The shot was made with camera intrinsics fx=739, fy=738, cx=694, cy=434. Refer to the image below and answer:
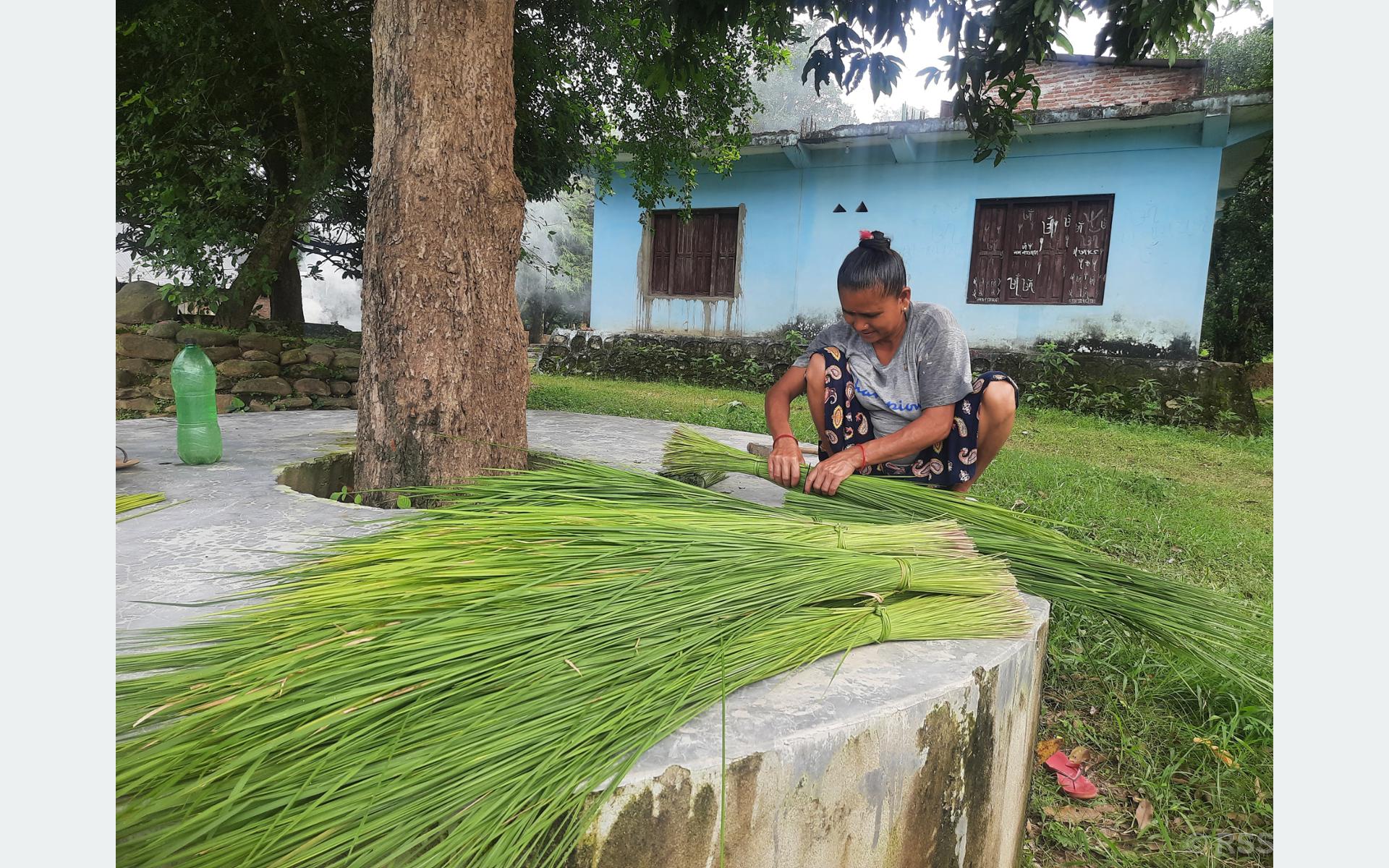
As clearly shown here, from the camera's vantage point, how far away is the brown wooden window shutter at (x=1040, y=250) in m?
7.11

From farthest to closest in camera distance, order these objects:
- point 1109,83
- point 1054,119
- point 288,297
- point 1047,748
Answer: point 1109,83 < point 1054,119 < point 288,297 < point 1047,748

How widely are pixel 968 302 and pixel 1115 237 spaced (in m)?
1.41

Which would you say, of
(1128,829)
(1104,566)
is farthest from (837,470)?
(1128,829)

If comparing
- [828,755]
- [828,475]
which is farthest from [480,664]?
[828,475]

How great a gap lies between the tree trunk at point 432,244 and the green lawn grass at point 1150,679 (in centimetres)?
168

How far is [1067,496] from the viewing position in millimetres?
3797

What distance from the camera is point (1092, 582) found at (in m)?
1.51

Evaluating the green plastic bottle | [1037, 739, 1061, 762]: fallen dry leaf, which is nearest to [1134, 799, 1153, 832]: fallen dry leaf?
[1037, 739, 1061, 762]: fallen dry leaf

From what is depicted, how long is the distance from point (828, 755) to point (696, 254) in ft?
27.6

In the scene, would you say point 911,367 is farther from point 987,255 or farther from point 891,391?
point 987,255

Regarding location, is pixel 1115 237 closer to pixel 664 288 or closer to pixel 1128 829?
pixel 664 288

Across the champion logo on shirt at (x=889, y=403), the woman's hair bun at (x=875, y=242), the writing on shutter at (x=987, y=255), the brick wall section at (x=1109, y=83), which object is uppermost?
the brick wall section at (x=1109, y=83)

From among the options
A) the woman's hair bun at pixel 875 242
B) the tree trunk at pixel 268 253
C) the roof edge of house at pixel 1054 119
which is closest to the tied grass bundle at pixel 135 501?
the woman's hair bun at pixel 875 242

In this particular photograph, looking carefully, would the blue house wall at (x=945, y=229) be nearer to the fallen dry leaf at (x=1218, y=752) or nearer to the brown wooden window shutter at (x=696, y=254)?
the brown wooden window shutter at (x=696, y=254)
